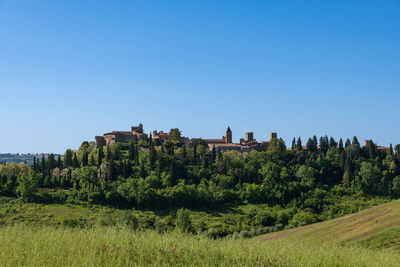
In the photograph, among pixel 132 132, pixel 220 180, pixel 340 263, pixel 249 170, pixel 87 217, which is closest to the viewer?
pixel 340 263

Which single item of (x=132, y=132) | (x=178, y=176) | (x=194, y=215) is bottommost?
(x=194, y=215)

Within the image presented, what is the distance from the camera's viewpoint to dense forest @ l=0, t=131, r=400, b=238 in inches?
3430

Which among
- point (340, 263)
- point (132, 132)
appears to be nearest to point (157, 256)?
point (340, 263)

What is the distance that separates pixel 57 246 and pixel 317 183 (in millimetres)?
108402

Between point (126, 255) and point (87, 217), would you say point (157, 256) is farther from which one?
point (87, 217)

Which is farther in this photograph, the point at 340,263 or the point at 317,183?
the point at 317,183

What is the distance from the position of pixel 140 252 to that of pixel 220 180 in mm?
95399

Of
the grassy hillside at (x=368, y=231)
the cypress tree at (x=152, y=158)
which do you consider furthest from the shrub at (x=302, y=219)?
the cypress tree at (x=152, y=158)

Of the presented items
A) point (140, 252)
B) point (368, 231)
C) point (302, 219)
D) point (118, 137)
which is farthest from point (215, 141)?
point (140, 252)

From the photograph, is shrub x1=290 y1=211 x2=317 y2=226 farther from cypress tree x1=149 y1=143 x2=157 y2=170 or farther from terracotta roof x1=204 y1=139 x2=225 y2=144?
terracotta roof x1=204 y1=139 x2=225 y2=144

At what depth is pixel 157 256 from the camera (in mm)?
10320

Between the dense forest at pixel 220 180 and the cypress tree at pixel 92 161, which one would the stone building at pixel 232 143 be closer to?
the dense forest at pixel 220 180

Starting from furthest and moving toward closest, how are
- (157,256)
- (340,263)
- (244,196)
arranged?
(244,196) → (340,263) → (157,256)

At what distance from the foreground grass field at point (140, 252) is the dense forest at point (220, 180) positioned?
61866 mm
